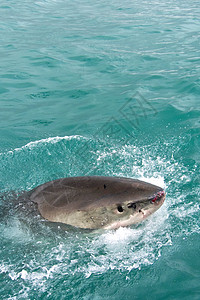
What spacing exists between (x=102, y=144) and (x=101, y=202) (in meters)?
4.04

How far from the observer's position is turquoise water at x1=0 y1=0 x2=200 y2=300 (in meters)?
5.67

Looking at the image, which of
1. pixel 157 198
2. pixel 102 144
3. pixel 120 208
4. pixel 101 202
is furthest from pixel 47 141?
pixel 157 198

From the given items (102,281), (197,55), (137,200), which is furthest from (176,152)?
(197,55)

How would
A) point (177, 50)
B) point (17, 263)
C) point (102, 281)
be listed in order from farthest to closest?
point (177, 50)
point (17, 263)
point (102, 281)

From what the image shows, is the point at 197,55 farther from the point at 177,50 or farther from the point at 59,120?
the point at 59,120

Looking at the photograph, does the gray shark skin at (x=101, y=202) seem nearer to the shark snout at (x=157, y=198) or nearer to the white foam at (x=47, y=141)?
the shark snout at (x=157, y=198)

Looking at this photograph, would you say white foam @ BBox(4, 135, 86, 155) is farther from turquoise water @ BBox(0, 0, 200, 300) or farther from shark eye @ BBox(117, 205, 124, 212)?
shark eye @ BBox(117, 205, 124, 212)

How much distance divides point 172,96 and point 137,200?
8.38m

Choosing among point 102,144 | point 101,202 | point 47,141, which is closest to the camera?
point 101,202

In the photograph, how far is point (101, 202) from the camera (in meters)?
5.86

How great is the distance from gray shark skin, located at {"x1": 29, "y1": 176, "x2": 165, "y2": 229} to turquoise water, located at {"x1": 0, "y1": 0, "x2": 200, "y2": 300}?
0.22 m

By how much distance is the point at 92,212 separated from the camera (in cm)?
593

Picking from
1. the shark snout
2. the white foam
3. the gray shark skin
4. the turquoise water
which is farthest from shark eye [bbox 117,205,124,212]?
the white foam

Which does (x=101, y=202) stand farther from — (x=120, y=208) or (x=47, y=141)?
(x=47, y=141)
